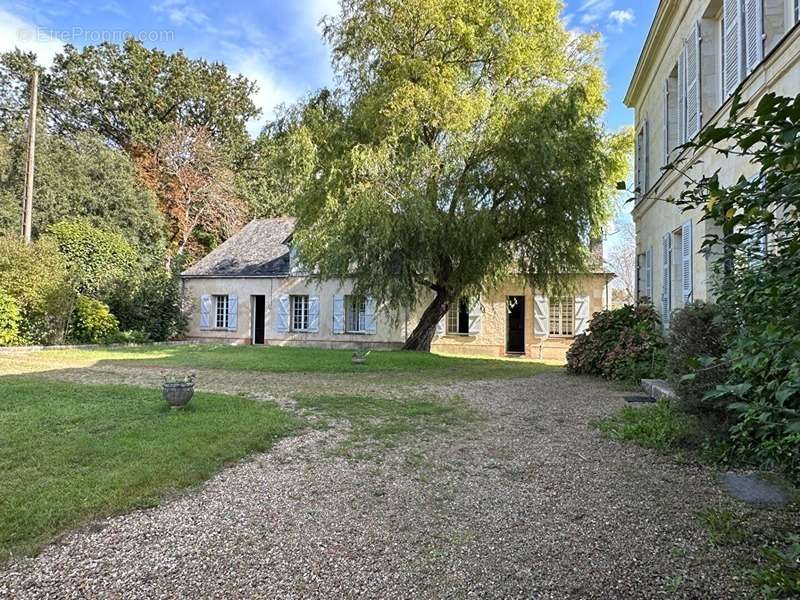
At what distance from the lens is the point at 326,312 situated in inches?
677

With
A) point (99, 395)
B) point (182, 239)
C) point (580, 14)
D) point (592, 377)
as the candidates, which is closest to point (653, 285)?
point (592, 377)

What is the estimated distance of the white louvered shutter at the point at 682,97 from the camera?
24.9ft

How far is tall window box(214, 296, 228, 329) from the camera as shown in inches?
731

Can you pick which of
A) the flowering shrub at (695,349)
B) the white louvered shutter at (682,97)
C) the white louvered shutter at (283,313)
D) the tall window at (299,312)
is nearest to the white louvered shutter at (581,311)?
the white louvered shutter at (682,97)

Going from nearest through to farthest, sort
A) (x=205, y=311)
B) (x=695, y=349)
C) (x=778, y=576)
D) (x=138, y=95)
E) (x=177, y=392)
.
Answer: (x=778, y=576)
(x=695, y=349)
(x=177, y=392)
(x=205, y=311)
(x=138, y=95)

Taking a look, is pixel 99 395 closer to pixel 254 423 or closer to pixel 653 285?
pixel 254 423

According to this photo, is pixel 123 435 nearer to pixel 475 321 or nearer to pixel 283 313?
pixel 475 321

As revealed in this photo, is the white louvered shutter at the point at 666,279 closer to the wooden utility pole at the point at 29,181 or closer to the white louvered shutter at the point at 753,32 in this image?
the white louvered shutter at the point at 753,32

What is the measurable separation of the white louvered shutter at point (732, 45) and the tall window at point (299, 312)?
1387 centimetres

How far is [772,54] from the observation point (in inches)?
182

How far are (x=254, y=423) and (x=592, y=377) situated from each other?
21.1 feet

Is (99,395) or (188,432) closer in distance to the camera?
(188,432)

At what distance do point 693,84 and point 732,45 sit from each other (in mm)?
1303

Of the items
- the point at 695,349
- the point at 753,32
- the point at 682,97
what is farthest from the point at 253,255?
the point at 695,349
